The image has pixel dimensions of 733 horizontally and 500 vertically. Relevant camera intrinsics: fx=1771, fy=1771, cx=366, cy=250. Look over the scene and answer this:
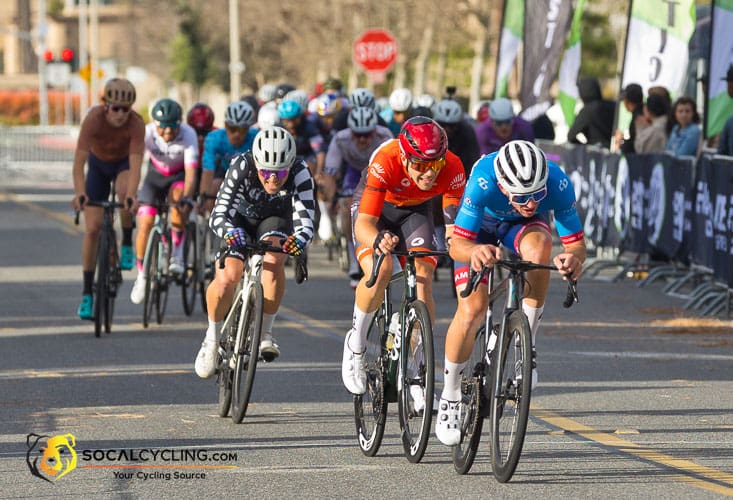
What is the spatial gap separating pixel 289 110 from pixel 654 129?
414 centimetres

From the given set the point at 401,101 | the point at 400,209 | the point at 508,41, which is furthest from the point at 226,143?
the point at 508,41

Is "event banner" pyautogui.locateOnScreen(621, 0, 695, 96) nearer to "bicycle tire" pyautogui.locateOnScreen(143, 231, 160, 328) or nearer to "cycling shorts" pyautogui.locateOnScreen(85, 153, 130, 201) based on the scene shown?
"bicycle tire" pyautogui.locateOnScreen(143, 231, 160, 328)

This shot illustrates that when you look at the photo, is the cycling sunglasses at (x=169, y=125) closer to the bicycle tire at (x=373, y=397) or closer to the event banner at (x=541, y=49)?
the bicycle tire at (x=373, y=397)

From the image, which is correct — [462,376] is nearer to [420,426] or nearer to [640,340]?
[420,426]

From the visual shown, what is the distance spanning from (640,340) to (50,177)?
32.5m

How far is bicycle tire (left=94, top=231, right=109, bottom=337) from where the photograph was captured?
1430cm

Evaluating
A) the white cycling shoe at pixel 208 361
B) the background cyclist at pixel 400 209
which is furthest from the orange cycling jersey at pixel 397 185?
the white cycling shoe at pixel 208 361

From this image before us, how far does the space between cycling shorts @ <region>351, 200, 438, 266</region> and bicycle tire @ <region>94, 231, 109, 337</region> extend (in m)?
4.62

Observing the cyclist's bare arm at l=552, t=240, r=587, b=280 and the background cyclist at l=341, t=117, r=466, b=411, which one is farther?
the background cyclist at l=341, t=117, r=466, b=411

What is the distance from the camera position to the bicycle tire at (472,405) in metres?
8.46

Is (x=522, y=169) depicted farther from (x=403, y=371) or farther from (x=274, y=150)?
(x=274, y=150)

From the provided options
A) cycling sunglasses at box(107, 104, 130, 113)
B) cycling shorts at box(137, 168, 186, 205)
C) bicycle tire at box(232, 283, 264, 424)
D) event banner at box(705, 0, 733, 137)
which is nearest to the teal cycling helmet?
cycling shorts at box(137, 168, 186, 205)

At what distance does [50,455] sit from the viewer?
359 inches

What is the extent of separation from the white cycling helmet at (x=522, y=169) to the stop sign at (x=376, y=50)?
27.0 metres
